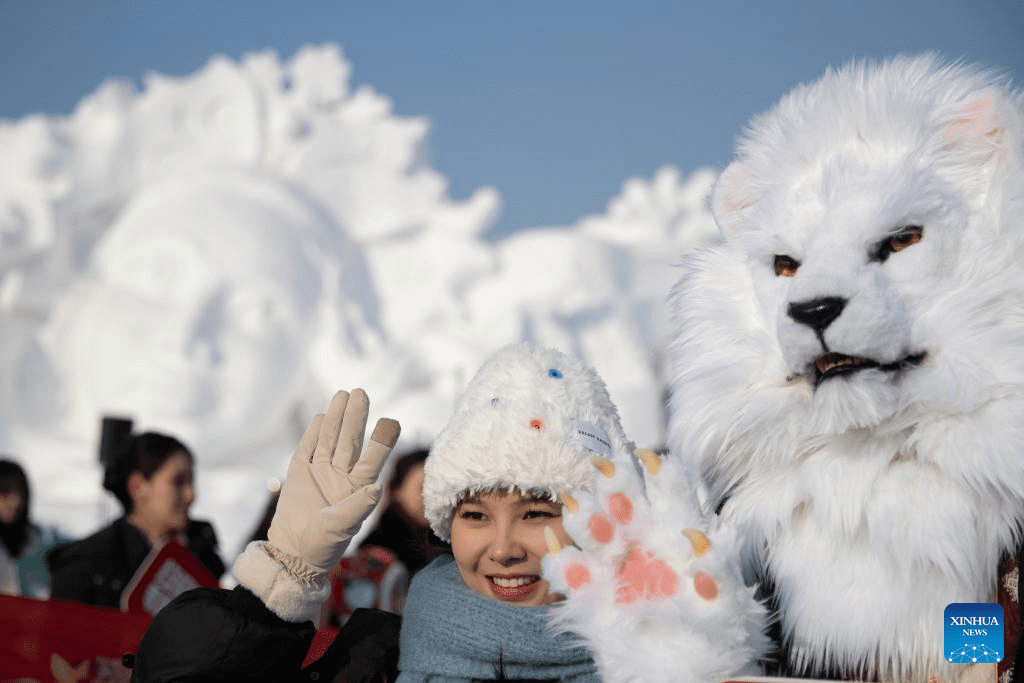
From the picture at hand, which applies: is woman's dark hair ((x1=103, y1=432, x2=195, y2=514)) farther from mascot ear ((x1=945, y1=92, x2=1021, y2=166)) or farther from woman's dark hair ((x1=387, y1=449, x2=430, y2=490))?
mascot ear ((x1=945, y1=92, x2=1021, y2=166))

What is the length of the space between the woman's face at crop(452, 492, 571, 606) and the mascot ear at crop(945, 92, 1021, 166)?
874 millimetres

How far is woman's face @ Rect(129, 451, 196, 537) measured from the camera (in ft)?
10.6

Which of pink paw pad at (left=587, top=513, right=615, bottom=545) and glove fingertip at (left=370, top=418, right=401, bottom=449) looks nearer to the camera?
pink paw pad at (left=587, top=513, right=615, bottom=545)

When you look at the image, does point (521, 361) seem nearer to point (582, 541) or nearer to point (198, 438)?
point (582, 541)

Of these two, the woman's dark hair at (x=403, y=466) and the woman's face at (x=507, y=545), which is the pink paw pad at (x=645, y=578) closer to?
the woman's face at (x=507, y=545)

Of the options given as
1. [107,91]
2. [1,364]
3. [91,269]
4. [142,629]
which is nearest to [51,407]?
[1,364]

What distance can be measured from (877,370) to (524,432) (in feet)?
2.01

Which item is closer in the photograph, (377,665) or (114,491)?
(377,665)

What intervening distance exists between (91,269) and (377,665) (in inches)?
458

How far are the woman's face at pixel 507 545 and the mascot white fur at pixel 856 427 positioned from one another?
0.24 meters

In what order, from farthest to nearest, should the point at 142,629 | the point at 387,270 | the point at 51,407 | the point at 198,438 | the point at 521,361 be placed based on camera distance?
the point at 387,270
the point at 51,407
the point at 198,438
the point at 142,629
the point at 521,361

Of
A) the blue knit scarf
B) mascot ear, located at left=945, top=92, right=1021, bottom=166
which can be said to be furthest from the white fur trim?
mascot ear, located at left=945, top=92, right=1021, bottom=166

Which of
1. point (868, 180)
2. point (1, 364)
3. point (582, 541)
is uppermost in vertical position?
point (1, 364)

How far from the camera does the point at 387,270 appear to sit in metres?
13.9
